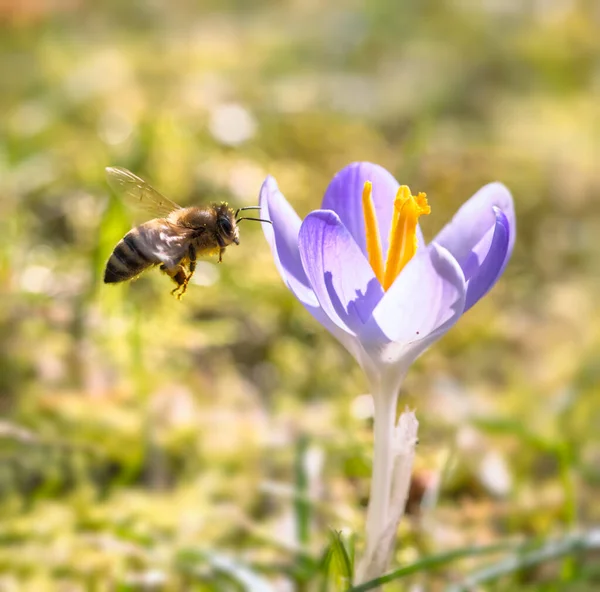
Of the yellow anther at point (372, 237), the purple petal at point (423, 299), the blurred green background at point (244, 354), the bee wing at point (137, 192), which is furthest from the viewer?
the blurred green background at point (244, 354)

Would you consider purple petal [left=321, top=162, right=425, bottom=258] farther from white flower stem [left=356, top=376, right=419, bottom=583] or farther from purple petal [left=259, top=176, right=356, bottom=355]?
white flower stem [left=356, top=376, right=419, bottom=583]

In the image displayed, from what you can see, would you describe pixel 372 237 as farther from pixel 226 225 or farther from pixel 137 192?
pixel 137 192

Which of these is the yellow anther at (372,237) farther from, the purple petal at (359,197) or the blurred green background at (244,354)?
the blurred green background at (244,354)

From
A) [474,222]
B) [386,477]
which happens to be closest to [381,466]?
[386,477]

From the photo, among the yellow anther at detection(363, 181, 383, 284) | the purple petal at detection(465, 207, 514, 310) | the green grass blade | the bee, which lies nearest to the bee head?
the bee

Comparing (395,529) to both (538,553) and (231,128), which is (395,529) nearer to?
(538,553)

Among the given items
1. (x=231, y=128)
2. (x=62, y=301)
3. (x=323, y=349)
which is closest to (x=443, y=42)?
(x=231, y=128)

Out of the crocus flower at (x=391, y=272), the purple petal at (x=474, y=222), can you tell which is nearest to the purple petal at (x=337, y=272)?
the crocus flower at (x=391, y=272)
